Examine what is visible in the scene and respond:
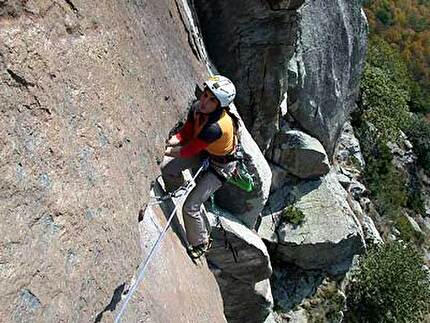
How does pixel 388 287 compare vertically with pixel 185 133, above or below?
below

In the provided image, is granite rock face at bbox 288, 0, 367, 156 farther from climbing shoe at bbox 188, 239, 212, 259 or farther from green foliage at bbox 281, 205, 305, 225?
climbing shoe at bbox 188, 239, 212, 259

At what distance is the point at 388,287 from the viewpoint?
1989 centimetres

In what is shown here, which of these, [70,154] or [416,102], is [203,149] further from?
[416,102]

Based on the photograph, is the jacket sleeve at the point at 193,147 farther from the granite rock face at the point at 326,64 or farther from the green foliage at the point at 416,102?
the green foliage at the point at 416,102

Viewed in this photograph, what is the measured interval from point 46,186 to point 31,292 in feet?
2.88

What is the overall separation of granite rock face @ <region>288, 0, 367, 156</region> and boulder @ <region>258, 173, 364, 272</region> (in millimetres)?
1840

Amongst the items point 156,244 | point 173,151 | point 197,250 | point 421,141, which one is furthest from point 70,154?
point 421,141

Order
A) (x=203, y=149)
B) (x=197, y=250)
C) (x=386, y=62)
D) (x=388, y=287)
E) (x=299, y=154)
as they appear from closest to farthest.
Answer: (x=203, y=149), (x=197, y=250), (x=299, y=154), (x=388, y=287), (x=386, y=62)

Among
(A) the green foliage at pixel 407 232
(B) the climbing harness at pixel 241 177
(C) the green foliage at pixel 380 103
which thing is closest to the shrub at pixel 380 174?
(A) the green foliage at pixel 407 232

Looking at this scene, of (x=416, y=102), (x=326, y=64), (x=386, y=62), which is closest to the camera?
(x=326, y=64)

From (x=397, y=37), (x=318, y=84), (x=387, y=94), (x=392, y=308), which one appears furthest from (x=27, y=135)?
(x=397, y=37)

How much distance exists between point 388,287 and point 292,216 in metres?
4.99

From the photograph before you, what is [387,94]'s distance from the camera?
27.5m

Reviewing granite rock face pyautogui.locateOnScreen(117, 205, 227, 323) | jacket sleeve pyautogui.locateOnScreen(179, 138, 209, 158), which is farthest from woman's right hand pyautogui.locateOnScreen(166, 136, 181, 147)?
granite rock face pyautogui.locateOnScreen(117, 205, 227, 323)
